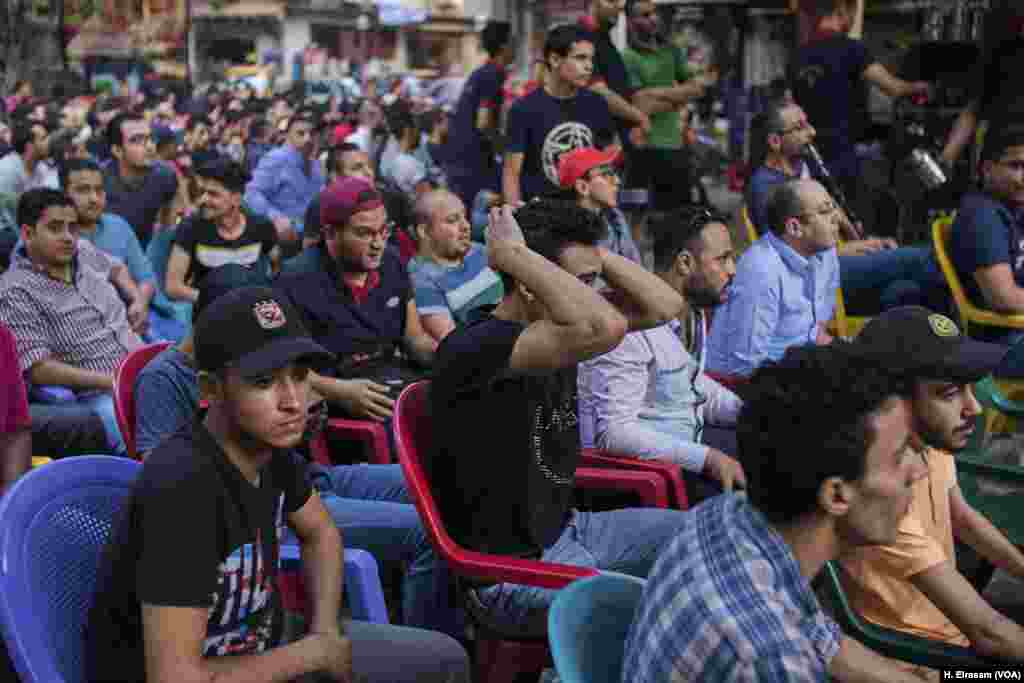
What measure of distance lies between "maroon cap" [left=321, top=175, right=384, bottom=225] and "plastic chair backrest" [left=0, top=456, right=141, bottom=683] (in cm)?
195

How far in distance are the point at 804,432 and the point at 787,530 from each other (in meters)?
0.17

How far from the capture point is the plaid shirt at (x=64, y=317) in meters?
4.66

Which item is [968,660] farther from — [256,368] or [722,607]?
[256,368]

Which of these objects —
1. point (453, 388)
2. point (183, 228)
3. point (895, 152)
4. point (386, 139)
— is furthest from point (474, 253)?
point (386, 139)

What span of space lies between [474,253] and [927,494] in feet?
9.91

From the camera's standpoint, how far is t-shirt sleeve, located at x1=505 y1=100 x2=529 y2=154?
6219mm

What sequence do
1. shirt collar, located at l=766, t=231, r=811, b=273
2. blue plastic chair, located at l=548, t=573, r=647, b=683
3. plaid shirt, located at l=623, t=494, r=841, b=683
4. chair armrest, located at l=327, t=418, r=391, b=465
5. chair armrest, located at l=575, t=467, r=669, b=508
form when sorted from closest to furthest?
plaid shirt, located at l=623, t=494, r=841, b=683, blue plastic chair, located at l=548, t=573, r=647, b=683, chair armrest, located at l=575, t=467, r=669, b=508, chair armrest, located at l=327, t=418, r=391, b=465, shirt collar, located at l=766, t=231, r=811, b=273

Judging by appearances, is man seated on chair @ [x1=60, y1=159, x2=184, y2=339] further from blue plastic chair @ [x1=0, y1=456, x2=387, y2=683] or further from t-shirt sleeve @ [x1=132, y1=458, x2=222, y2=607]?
t-shirt sleeve @ [x1=132, y1=458, x2=222, y2=607]

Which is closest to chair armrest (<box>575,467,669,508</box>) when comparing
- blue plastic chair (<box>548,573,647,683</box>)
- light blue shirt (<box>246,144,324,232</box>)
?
blue plastic chair (<box>548,573,647,683</box>)

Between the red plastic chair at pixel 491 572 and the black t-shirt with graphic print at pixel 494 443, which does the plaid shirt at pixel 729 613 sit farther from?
the black t-shirt with graphic print at pixel 494 443

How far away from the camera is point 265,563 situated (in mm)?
2361

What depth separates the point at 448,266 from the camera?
17.4 feet

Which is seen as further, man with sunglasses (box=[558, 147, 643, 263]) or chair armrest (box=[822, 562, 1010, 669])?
man with sunglasses (box=[558, 147, 643, 263])

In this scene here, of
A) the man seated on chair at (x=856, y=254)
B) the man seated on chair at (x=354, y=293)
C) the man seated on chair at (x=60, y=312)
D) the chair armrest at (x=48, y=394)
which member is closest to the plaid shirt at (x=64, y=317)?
the man seated on chair at (x=60, y=312)
